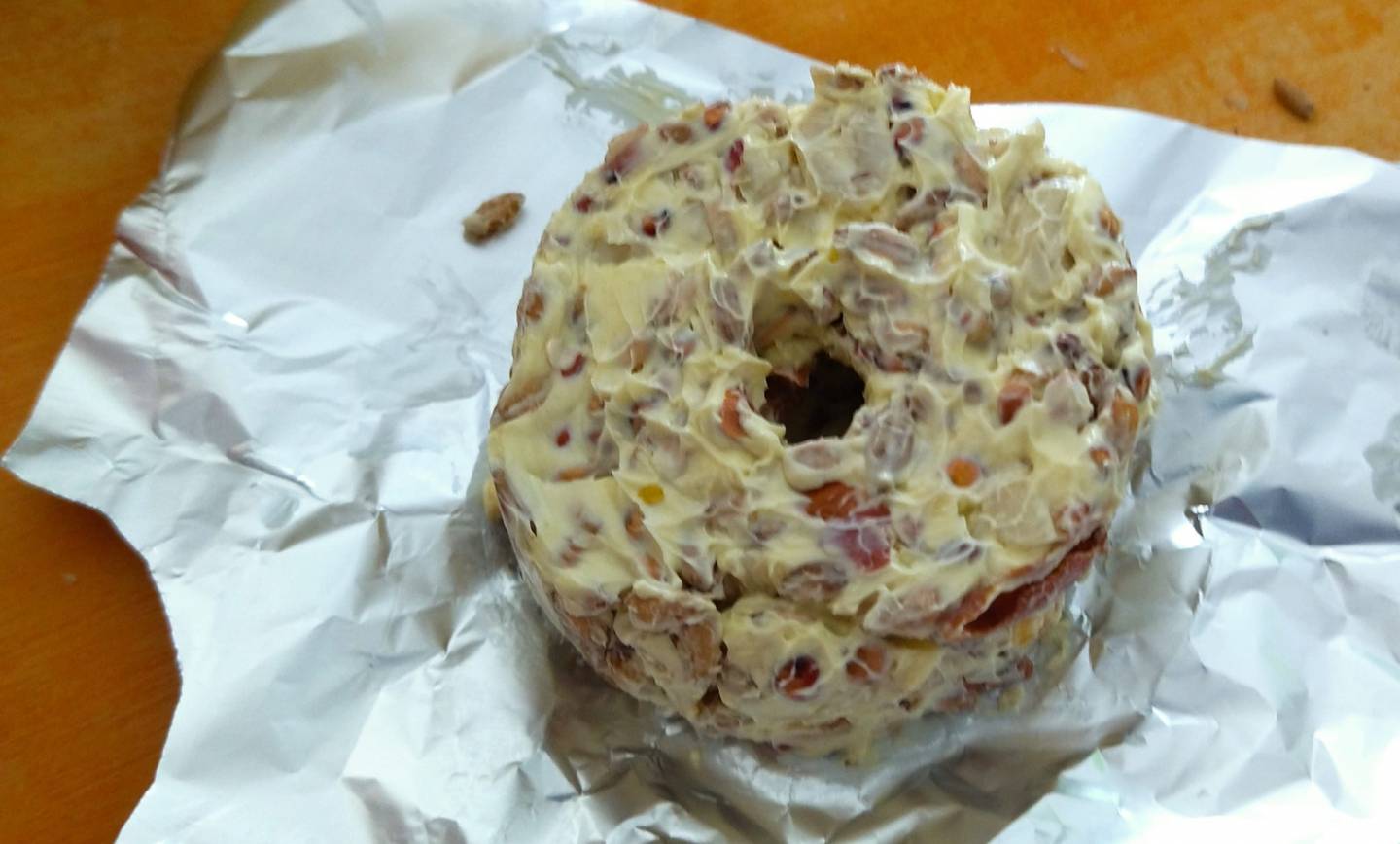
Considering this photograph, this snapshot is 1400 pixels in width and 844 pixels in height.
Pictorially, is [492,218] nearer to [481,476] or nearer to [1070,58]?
[481,476]

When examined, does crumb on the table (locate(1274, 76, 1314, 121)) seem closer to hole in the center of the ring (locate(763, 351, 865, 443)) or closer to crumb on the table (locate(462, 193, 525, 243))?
hole in the center of the ring (locate(763, 351, 865, 443))

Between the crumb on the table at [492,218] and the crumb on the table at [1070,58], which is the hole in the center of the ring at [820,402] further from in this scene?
the crumb on the table at [1070,58]

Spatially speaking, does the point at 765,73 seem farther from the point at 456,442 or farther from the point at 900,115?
the point at 456,442

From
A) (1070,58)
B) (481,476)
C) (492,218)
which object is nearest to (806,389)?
(481,476)

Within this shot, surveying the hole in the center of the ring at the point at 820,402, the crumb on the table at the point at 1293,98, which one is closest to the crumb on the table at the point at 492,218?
the hole in the center of the ring at the point at 820,402

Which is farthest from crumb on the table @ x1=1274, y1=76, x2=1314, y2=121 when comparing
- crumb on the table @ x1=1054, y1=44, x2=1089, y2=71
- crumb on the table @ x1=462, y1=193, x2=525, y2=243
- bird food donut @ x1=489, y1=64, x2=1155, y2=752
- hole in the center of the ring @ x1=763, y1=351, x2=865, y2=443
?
crumb on the table @ x1=462, y1=193, x2=525, y2=243

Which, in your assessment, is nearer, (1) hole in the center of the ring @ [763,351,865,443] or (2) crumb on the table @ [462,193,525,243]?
(1) hole in the center of the ring @ [763,351,865,443]
